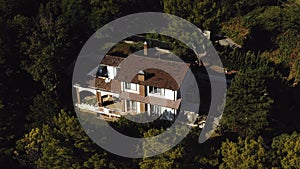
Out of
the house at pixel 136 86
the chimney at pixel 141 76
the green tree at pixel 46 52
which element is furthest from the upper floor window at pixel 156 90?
the green tree at pixel 46 52

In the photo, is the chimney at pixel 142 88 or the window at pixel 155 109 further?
the window at pixel 155 109

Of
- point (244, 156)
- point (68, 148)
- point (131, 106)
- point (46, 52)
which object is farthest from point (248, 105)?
point (46, 52)

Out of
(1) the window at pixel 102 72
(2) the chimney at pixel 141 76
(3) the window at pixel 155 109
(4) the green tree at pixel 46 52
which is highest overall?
(4) the green tree at pixel 46 52

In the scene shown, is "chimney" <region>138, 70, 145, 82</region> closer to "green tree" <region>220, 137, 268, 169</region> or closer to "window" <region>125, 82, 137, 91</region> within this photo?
"window" <region>125, 82, 137, 91</region>

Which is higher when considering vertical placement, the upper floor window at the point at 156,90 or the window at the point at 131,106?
the upper floor window at the point at 156,90

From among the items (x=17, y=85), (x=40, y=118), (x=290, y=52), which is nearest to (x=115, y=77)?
(x=40, y=118)

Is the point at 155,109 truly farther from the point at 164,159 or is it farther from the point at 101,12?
the point at 101,12

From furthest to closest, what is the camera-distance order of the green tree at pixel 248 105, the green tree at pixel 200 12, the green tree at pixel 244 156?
the green tree at pixel 200 12 < the green tree at pixel 248 105 < the green tree at pixel 244 156

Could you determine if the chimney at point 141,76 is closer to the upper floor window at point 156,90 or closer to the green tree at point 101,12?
the upper floor window at point 156,90

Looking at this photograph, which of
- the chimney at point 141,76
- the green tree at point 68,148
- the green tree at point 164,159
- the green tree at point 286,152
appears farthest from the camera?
the chimney at point 141,76
